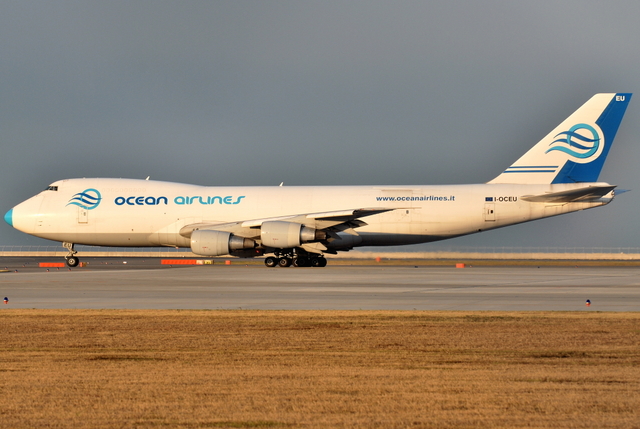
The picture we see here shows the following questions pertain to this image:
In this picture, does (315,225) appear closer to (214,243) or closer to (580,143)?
(214,243)

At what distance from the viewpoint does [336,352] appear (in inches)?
384

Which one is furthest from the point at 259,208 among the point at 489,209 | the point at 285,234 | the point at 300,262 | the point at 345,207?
the point at 489,209

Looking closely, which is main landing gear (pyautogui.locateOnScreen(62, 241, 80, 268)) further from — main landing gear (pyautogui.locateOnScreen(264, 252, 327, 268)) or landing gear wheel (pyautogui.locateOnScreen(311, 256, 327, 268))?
landing gear wheel (pyautogui.locateOnScreen(311, 256, 327, 268))

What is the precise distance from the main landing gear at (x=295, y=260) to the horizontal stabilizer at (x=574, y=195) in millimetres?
10528

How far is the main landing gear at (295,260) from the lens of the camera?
35406 millimetres

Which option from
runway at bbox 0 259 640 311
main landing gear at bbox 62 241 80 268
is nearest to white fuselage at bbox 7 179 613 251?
main landing gear at bbox 62 241 80 268

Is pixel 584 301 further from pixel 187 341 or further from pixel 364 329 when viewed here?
pixel 187 341

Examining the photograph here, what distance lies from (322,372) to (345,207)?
1087 inches

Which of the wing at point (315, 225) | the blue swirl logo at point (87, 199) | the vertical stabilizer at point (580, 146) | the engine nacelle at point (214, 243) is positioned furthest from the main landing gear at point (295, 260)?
the vertical stabilizer at point (580, 146)

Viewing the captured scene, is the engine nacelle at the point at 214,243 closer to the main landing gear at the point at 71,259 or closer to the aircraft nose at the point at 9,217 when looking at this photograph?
the main landing gear at the point at 71,259

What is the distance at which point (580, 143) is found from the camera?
36125 mm

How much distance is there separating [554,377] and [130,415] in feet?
14.8

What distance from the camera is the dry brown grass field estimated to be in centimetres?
635

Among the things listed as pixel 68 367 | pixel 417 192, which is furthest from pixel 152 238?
pixel 68 367
